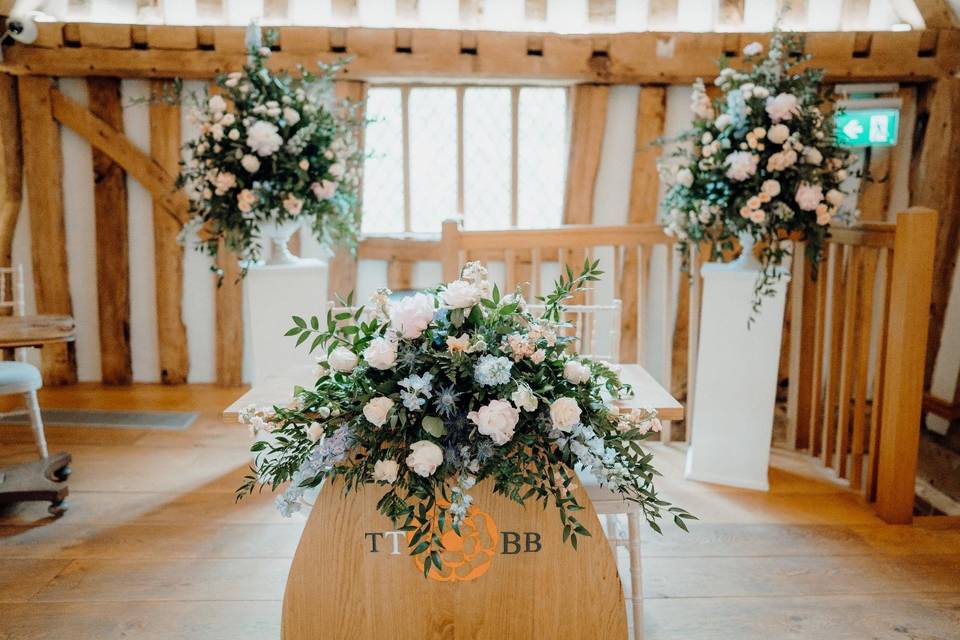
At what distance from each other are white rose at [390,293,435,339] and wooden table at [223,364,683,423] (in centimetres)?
73

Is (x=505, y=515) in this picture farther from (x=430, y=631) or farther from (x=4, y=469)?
(x=4, y=469)

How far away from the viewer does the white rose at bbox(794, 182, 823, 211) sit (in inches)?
112

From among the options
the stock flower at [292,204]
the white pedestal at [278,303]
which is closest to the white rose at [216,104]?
the stock flower at [292,204]

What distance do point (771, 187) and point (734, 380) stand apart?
83 cm

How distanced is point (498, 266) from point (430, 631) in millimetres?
3230

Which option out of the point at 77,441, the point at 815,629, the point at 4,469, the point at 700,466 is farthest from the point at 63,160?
the point at 815,629

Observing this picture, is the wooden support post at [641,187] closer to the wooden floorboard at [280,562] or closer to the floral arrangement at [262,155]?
the wooden floorboard at [280,562]

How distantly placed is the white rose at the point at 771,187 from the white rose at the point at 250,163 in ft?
6.23

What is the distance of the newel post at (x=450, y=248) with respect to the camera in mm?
3436

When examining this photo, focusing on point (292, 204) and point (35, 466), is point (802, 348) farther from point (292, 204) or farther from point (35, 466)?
point (35, 466)

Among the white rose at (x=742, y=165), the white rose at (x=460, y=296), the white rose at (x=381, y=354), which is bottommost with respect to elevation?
the white rose at (x=381, y=354)

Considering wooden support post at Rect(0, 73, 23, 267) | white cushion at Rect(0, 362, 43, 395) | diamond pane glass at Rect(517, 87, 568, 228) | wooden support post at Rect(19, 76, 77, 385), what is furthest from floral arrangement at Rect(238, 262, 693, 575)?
wooden support post at Rect(0, 73, 23, 267)

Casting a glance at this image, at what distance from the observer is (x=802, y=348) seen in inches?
149

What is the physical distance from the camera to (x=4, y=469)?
124 inches
